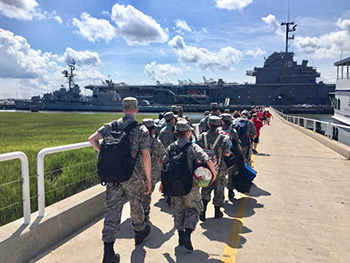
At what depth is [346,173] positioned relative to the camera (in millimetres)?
8203

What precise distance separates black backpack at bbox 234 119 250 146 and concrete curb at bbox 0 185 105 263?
364 centimetres

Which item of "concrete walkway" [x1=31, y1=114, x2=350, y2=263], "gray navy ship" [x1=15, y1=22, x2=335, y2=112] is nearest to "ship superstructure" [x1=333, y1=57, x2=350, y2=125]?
"concrete walkway" [x1=31, y1=114, x2=350, y2=263]

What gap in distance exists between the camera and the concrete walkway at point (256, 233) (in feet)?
12.0

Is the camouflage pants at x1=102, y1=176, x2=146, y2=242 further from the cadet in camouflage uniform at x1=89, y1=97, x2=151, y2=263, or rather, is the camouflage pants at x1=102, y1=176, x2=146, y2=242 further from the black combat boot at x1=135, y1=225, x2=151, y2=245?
the black combat boot at x1=135, y1=225, x2=151, y2=245

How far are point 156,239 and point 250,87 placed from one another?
8175cm

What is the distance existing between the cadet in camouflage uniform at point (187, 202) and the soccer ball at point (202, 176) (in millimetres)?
102

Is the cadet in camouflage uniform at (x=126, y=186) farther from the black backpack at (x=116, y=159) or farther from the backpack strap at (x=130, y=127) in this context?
the black backpack at (x=116, y=159)

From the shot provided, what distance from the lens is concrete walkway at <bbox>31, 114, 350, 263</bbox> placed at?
364cm

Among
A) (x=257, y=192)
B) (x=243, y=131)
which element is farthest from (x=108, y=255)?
(x=243, y=131)

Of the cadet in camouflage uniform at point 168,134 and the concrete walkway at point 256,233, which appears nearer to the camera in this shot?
the concrete walkway at point 256,233

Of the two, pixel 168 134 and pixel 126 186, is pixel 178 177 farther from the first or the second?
pixel 168 134

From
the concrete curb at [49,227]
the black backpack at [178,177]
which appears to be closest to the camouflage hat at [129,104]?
the black backpack at [178,177]

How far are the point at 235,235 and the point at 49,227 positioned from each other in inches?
105

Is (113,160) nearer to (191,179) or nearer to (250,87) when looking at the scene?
(191,179)
